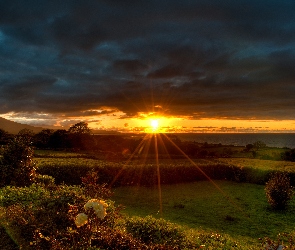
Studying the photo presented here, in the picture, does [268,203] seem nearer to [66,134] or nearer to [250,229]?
[250,229]

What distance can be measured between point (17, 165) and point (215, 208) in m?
10.8

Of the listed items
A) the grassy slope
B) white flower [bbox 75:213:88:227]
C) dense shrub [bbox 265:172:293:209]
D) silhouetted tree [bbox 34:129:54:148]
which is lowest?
the grassy slope

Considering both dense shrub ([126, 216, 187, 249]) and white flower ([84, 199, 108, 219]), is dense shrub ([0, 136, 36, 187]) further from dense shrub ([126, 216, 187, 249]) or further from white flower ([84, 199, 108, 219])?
white flower ([84, 199, 108, 219])

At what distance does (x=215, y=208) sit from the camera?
56.7ft

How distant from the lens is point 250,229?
1402cm

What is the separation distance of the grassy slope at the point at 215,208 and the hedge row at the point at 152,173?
3.18 ft

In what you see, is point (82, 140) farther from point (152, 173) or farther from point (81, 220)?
point (81, 220)

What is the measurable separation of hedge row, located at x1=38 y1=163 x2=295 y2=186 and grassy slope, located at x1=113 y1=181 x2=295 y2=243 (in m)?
0.97

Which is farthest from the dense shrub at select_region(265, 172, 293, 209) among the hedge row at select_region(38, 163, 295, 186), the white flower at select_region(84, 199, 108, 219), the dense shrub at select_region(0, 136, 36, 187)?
the white flower at select_region(84, 199, 108, 219)

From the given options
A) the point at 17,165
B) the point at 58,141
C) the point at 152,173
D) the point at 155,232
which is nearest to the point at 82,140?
the point at 58,141

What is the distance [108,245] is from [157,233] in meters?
2.36

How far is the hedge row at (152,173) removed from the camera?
896 inches

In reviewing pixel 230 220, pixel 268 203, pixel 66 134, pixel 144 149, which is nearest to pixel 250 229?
pixel 230 220

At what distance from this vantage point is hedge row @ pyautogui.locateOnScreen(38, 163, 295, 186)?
22.8 metres
